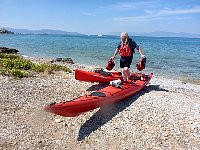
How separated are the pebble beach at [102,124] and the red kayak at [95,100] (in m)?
0.33

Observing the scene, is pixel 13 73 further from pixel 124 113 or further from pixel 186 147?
pixel 186 147

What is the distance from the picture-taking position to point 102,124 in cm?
958

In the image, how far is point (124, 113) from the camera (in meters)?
10.4

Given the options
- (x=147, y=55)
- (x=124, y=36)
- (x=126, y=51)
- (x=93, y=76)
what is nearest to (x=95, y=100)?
(x=93, y=76)

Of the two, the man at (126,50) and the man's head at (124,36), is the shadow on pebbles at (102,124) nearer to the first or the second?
the man at (126,50)

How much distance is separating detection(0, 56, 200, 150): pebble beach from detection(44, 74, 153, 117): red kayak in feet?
1.07

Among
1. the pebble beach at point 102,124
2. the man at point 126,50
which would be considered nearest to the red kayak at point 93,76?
the man at point 126,50

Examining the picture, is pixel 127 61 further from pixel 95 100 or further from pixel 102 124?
pixel 102 124

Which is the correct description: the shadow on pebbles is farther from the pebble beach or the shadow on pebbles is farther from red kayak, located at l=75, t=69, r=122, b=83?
red kayak, located at l=75, t=69, r=122, b=83

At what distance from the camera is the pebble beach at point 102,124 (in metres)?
8.51

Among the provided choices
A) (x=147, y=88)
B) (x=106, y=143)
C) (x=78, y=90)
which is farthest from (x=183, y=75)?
(x=106, y=143)

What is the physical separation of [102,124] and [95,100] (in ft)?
2.68

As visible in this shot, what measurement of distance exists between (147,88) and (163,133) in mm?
5946

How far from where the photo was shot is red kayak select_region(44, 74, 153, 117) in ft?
28.3
